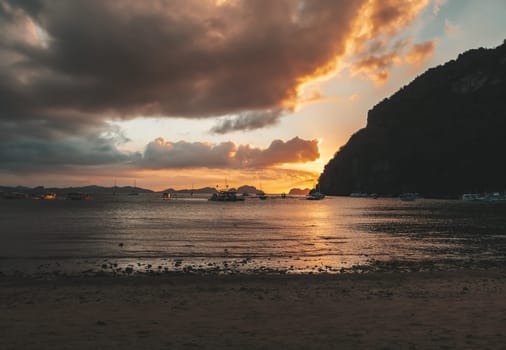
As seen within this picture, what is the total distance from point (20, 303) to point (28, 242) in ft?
100

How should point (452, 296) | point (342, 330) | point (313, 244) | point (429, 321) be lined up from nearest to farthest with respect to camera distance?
point (342, 330) → point (429, 321) → point (452, 296) → point (313, 244)

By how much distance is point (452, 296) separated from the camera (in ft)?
58.5

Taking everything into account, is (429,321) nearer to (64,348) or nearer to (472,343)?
(472,343)

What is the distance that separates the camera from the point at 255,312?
1523 cm

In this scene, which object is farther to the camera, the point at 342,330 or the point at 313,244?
the point at 313,244

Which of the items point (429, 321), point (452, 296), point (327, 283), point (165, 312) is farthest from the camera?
point (327, 283)

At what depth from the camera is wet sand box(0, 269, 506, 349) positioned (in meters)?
11.6

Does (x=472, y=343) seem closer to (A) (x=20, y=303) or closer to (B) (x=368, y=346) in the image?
(B) (x=368, y=346)

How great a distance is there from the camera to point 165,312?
1523 cm

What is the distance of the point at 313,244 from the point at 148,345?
33.5 m

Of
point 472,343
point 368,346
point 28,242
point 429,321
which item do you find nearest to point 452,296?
point 429,321

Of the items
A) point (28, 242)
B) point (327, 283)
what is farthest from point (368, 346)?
point (28, 242)

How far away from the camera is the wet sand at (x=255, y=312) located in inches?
456

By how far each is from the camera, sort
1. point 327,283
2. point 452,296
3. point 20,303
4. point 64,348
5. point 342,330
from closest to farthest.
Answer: point 64,348 → point 342,330 → point 20,303 → point 452,296 → point 327,283
